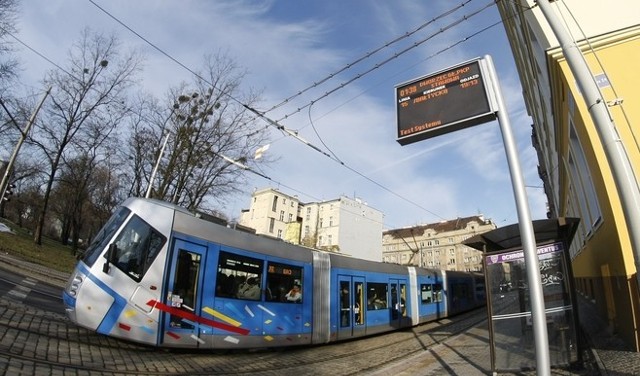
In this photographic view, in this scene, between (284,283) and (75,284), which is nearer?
(75,284)

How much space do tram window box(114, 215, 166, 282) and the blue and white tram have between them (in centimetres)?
2

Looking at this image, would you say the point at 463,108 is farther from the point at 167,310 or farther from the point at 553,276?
the point at 167,310

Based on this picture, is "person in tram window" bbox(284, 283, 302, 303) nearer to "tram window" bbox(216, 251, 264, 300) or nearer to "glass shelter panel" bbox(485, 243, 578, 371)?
"tram window" bbox(216, 251, 264, 300)

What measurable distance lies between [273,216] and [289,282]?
208 ft

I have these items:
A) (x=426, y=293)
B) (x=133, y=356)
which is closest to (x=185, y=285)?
(x=133, y=356)

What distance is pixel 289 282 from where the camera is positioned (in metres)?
10.4

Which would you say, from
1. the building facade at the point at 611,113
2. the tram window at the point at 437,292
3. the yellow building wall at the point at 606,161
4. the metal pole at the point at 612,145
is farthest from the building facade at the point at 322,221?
the metal pole at the point at 612,145

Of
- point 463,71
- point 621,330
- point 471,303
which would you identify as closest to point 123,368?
point 463,71

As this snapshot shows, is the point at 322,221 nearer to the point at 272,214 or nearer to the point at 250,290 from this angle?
the point at 272,214

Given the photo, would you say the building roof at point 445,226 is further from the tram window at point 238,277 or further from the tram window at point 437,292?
the tram window at point 238,277

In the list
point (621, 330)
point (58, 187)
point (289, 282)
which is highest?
point (58, 187)

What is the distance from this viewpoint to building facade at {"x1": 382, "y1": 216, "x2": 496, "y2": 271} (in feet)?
279

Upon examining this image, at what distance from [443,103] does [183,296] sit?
6169 mm

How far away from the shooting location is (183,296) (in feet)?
26.1
